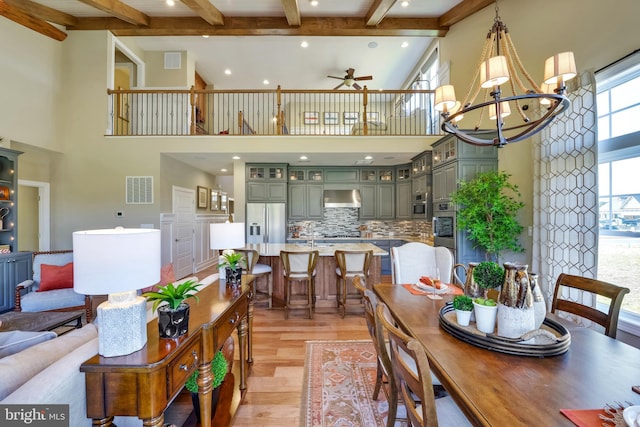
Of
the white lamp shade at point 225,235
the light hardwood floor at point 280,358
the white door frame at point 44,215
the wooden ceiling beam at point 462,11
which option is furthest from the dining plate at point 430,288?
the white door frame at point 44,215

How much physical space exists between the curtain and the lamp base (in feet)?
12.2

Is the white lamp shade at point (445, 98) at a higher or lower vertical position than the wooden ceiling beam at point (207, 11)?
lower

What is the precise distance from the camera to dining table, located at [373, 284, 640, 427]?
0.91 metres

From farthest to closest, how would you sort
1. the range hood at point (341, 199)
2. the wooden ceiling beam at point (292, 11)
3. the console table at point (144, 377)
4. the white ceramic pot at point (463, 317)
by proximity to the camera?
1. the range hood at point (341, 199)
2. the wooden ceiling beam at point (292, 11)
3. the white ceramic pot at point (463, 317)
4. the console table at point (144, 377)

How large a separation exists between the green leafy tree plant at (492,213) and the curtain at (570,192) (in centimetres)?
32

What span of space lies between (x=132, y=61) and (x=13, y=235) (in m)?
4.49

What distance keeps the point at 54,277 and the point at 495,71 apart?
5.05 meters

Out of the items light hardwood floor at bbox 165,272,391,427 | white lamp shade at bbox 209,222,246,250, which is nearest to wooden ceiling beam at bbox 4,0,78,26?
white lamp shade at bbox 209,222,246,250

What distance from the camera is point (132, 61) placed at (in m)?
6.53

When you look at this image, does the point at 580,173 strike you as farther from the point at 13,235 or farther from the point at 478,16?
the point at 13,235

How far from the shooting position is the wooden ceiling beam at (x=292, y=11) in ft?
15.4

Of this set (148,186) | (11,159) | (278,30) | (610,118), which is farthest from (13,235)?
(610,118)

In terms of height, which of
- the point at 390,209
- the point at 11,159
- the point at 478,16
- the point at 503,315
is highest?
the point at 478,16

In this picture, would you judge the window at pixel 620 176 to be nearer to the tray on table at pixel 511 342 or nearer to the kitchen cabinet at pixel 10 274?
the tray on table at pixel 511 342
